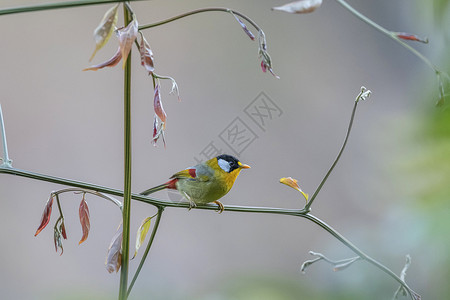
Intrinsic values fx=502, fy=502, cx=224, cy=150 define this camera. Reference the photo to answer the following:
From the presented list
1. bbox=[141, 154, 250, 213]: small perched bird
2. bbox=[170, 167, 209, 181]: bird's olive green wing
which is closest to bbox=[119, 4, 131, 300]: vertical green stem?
bbox=[141, 154, 250, 213]: small perched bird

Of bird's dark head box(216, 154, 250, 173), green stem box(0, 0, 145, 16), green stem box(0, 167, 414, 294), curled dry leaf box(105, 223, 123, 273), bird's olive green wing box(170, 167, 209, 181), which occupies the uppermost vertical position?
green stem box(0, 0, 145, 16)

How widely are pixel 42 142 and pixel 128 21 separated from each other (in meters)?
2.02

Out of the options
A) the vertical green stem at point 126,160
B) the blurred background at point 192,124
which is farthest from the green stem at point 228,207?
the blurred background at point 192,124

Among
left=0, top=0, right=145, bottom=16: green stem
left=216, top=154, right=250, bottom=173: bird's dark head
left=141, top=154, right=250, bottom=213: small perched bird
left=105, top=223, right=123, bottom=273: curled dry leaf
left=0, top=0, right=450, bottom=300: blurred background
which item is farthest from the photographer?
left=0, top=0, right=450, bottom=300: blurred background

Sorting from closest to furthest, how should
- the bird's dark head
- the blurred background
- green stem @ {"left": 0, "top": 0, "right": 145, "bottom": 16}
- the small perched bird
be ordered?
green stem @ {"left": 0, "top": 0, "right": 145, "bottom": 16}, the small perched bird, the bird's dark head, the blurred background

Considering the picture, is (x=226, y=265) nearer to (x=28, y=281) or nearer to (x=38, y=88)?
(x=28, y=281)

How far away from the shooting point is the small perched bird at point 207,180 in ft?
→ 3.13

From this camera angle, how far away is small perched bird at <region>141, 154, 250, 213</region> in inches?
37.5

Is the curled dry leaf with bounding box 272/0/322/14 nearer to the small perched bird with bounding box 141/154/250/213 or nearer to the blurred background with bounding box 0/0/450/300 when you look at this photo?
the small perched bird with bounding box 141/154/250/213

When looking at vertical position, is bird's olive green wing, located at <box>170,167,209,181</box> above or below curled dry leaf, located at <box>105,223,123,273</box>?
above

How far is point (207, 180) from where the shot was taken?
3.50ft

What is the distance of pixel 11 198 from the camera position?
7.77 feet

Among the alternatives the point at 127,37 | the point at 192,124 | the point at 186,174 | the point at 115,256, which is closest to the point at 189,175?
the point at 186,174

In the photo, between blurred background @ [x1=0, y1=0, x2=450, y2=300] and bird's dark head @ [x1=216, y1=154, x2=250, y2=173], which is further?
blurred background @ [x1=0, y1=0, x2=450, y2=300]
